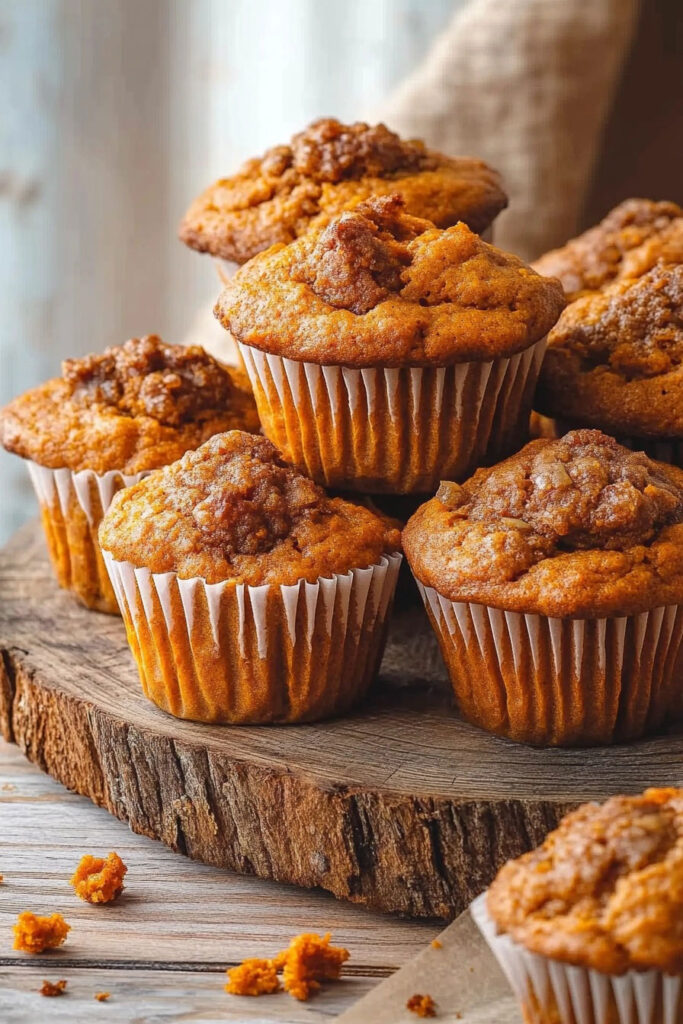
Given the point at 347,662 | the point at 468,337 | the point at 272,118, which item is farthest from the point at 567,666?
the point at 272,118

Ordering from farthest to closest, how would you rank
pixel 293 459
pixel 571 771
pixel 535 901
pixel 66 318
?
1. pixel 66 318
2. pixel 293 459
3. pixel 571 771
4. pixel 535 901

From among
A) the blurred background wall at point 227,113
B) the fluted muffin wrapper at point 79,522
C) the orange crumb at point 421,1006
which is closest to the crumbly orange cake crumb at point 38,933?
the orange crumb at point 421,1006

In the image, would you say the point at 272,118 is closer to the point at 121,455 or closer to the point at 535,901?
the point at 121,455

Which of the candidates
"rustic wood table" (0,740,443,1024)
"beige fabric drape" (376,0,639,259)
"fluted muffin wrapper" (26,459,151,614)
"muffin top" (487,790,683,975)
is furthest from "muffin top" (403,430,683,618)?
"beige fabric drape" (376,0,639,259)

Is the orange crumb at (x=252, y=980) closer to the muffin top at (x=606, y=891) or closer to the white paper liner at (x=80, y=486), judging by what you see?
the muffin top at (x=606, y=891)

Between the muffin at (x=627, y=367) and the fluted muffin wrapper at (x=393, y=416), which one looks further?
the muffin at (x=627, y=367)

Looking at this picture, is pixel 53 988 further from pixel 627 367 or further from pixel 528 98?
pixel 528 98
